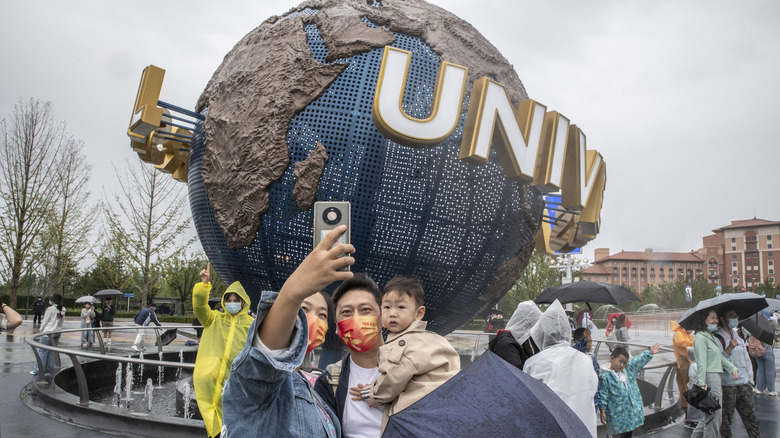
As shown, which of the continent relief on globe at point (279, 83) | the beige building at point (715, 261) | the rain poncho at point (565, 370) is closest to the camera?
the rain poncho at point (565, 370)

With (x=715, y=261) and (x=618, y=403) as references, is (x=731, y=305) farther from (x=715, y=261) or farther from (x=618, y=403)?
(x=715, y=261)

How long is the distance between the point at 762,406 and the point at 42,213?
86.1 feet

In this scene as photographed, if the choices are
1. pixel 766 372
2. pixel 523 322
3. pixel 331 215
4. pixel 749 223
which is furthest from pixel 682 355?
pixel 749 223

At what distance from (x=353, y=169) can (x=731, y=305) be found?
4374 millimetres

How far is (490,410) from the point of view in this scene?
113cm

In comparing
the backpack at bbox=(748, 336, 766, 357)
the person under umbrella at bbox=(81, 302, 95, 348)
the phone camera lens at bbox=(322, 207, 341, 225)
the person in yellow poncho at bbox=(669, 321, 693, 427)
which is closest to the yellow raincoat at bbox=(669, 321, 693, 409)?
the person in yellow poncho at bbox=(669, 321, 693, 427)

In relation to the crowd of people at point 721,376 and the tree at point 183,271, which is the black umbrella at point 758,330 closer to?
the crowd of people at point 721,376

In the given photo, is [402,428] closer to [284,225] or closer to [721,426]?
[284,225]

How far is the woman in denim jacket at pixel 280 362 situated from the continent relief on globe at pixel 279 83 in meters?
3.16

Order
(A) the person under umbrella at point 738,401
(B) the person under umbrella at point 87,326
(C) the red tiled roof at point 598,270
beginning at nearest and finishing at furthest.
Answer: (A) the person under umbrella at point 738,401 → (B) the person under umbrella at point 87,326 → (C) the red tiled roof at point 598,270

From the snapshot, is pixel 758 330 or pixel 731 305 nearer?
pixel 731 305

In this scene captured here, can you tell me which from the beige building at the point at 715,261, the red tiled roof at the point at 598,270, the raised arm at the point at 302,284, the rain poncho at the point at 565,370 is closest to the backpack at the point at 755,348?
the rain poncho at the point at 565,370

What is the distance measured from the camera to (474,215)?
4898 mm

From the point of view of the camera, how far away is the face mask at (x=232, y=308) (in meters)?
3.94
